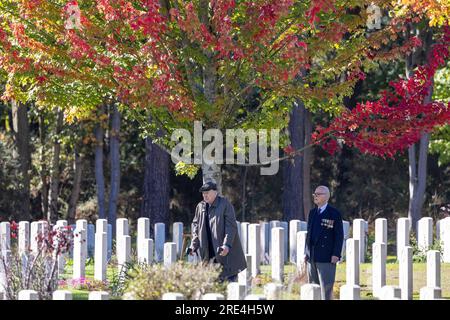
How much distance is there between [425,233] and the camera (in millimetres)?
20703

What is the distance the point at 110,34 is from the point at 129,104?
1296 millimetres

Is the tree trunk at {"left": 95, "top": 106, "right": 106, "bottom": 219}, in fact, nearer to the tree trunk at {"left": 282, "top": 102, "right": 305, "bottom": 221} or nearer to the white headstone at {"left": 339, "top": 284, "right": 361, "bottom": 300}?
A: the tree trunk at {"left": 282, "top": 102, "right": 305, "bottom": 221}

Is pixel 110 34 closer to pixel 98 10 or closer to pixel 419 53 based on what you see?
pixel 98 10

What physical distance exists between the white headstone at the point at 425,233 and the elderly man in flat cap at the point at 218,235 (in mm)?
7748

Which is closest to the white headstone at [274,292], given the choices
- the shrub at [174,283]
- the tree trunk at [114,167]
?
the shrub at [174,283]

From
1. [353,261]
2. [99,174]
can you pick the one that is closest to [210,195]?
[353,261]

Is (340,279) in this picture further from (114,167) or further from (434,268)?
(114,167)

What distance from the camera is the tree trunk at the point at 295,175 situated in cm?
2938

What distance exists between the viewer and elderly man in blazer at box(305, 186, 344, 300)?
521 inches

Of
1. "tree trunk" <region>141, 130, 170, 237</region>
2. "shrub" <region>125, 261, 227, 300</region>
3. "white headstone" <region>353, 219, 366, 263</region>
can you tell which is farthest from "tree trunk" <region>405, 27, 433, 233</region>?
"shrub" <region>125, 261, 227, 300</region>

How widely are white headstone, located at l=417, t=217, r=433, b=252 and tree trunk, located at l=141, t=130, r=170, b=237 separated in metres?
9.73

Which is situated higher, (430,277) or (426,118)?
(426,118)

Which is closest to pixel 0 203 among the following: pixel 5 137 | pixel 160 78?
pixel 5 137

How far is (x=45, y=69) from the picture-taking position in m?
15.8
